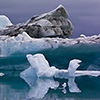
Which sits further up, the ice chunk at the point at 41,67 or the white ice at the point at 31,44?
the white ice at the point at 31,44

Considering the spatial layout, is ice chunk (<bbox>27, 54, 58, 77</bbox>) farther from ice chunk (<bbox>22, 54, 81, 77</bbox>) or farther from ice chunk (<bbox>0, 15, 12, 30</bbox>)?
ice chunk (<bbox>0, 15, 12, 30</bbox>)

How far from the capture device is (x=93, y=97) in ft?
22.3

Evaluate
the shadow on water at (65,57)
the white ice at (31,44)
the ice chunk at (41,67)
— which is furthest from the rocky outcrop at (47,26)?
the ice chunk at (41,67)

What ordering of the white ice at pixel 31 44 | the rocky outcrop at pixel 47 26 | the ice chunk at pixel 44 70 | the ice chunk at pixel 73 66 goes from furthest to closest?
the rocky outcrop at pixel 47 26 < the white ice at pixel 31 44 < the ice chunk at pixel 44 70 < the ice chunk at pixel 73 66

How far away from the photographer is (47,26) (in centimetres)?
1426

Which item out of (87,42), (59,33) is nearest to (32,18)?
(59,33)

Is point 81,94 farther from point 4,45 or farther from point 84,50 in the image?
point 4,45

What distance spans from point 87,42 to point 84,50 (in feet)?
1.13

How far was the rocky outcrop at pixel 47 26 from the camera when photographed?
1420cm

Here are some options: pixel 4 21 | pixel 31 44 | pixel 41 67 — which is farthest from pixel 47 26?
pixel 4 21

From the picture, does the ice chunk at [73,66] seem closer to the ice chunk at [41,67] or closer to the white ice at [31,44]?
the ice chunk at [41,67]

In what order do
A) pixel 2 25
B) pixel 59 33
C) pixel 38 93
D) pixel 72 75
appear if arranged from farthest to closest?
pixel 2 25
pixel 59 33
pixel 72 75
pixel 38 93

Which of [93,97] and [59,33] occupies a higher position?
[59,33]

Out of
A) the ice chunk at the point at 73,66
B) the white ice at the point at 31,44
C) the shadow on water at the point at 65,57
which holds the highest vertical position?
the white ice at the point at 31,44
